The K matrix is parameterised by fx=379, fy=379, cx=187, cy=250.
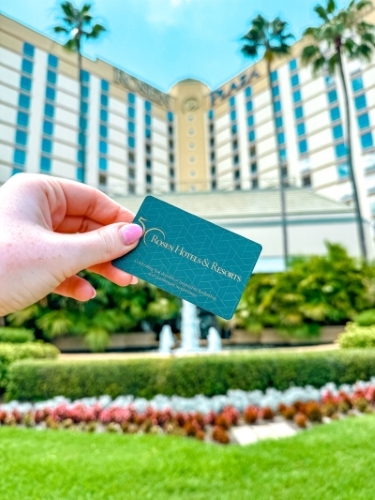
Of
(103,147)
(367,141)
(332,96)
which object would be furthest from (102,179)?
(367,141)

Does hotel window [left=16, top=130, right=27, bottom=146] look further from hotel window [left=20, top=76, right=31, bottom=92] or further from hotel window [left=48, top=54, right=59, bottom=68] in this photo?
hotel window [left=48, top=54, right=59, bottom=68]

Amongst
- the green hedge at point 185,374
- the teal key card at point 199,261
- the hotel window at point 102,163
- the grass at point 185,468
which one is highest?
the hotel window at point 102,163

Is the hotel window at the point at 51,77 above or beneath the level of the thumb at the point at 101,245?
above

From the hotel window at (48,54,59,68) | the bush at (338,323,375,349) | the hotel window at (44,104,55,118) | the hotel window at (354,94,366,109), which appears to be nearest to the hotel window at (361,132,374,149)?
the hotel window at (354,94,366,109)

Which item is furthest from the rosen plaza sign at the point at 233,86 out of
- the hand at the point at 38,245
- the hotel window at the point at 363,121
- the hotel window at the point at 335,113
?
the hand at the point at 38,245

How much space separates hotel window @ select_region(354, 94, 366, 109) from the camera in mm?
34500

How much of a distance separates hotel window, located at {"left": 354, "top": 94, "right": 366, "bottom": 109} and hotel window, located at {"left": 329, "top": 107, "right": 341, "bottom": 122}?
6.07 feet

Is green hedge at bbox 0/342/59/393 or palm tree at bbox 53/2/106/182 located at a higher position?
palm tree at bbox 53/2/106/182

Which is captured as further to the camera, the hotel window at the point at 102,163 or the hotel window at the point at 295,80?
the hotel window at the point at 102,163

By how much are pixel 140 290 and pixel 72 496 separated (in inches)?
462

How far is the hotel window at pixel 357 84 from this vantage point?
34919 mm

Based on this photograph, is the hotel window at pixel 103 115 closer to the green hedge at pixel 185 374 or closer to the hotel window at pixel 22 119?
the hotel window at pixel 22 119

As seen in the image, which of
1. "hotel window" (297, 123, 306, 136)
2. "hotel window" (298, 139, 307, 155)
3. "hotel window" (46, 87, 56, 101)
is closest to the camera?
"hotel window" (46, 87, 56, 101)

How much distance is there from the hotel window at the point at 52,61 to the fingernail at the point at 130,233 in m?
44.3
